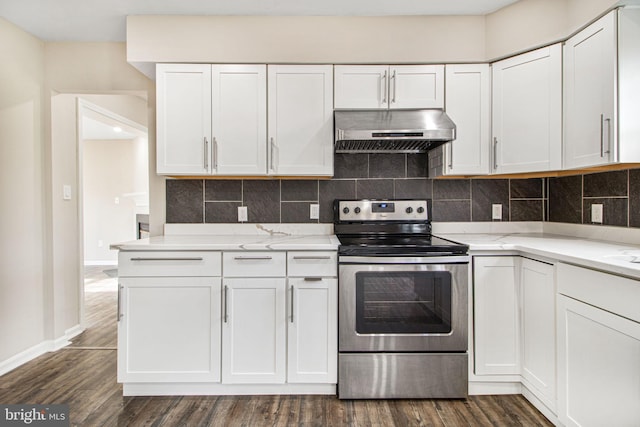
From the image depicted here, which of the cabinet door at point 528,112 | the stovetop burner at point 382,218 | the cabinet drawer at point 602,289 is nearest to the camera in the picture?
the cabinet drawer at point 602,289

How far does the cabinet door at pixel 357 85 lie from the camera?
2.31 metres

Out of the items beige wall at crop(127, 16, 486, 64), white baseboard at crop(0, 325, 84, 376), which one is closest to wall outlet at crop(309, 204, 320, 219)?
beige wall at crop(127, 16, 486, 64)

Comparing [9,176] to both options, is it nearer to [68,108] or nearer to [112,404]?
[68,108]

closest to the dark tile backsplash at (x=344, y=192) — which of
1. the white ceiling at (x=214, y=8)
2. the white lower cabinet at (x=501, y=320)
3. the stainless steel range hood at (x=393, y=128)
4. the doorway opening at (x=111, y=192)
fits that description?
the stainless steel range hood at (x=393, y=128)

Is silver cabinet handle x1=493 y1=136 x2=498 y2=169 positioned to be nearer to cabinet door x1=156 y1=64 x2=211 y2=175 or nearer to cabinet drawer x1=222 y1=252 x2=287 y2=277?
cabinet drawer x1=222 y1=252 x2=287 y2=277

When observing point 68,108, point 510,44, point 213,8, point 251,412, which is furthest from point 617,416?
point 68,108

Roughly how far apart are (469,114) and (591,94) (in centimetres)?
66

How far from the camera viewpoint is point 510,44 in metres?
2.21

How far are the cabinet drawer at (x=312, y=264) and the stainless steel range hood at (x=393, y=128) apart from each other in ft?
2.46

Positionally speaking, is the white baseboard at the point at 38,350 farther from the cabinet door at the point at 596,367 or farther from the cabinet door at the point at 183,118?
the cabinet door at the point at 596,367

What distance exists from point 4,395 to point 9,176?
4.78 ft

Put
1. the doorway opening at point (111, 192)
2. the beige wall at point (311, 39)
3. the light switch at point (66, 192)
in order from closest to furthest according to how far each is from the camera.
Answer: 1. the beige wall at point (311, 39)
2. the light switch at point (66, 192)
3. the doorway opening at point (111, 192)

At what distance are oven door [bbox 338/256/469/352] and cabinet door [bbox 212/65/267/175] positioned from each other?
1.00 metres

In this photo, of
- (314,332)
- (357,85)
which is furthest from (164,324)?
(357,85)
